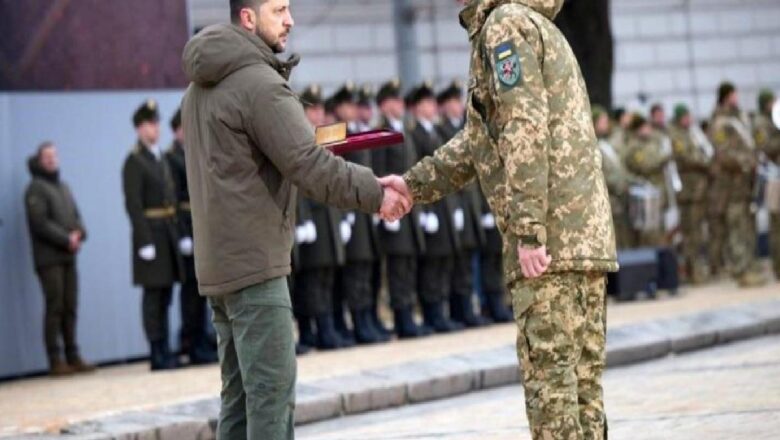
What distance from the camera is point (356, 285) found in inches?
687

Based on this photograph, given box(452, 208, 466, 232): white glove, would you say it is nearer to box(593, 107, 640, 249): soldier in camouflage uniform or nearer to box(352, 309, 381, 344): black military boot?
box(352, 309, 381, 344): black military boot

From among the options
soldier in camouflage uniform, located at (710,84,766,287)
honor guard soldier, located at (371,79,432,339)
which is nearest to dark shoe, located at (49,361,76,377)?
honor guard soldier, located at (371,79,432,339)

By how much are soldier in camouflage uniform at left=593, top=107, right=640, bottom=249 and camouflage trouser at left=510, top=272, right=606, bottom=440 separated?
1465 centimetres

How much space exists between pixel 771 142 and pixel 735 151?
0.44 meters

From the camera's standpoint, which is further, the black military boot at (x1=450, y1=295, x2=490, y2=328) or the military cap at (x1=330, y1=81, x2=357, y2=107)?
the black military boot at (x1=450, y1=295, x2=490, y2=328)

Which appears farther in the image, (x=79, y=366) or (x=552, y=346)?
(x=79, y=366)

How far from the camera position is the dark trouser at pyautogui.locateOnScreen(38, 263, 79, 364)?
16.3 meters

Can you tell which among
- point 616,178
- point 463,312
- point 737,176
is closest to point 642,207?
point 616,178

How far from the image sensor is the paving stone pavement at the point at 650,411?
10.0 meters

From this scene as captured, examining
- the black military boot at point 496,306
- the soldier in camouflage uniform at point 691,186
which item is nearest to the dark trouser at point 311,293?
the black military boot at point 496,306

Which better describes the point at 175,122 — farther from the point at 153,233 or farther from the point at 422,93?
the point at 422,93

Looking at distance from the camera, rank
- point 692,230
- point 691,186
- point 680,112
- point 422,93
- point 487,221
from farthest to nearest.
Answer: point 680,112 < point 692,230 < point 691,186 < point 487,221 < point 422,93

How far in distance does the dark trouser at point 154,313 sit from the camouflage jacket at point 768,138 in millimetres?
8991

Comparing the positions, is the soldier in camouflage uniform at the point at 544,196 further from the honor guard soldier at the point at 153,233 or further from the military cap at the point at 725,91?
the military cap at the point at 725,91
